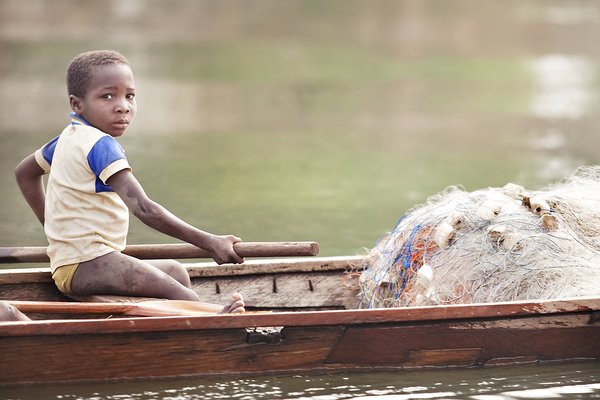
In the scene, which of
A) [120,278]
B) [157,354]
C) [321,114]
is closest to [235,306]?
[157,354]

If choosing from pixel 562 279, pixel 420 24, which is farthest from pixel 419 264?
pixel 420 24

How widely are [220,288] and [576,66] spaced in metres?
15.6

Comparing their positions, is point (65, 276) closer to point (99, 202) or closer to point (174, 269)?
point (99, 202)

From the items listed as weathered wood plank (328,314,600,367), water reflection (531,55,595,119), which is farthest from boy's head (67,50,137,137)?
water reflection (531,55,595,119)

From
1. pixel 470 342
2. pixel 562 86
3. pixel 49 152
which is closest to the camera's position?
pixel 470 342

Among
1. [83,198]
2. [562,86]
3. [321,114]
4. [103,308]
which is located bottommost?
[103,308]

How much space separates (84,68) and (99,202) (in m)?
0.60

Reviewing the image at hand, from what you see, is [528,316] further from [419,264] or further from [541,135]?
[541,135]

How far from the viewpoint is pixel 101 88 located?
5.82 meters

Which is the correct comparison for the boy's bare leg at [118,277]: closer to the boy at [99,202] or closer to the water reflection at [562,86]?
the boy at [99,202]

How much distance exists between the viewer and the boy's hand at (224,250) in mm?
5809

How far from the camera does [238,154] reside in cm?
1305

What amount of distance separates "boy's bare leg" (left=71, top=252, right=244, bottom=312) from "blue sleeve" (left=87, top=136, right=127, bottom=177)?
42 centimetres

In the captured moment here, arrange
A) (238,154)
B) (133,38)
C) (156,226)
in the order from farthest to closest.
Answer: (133,38), (238,154), (156,226)
